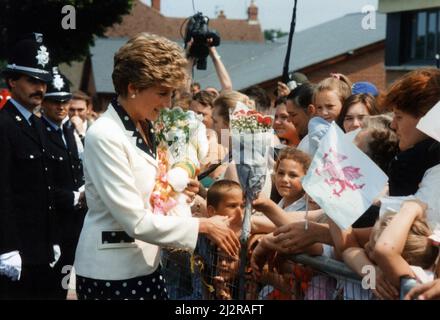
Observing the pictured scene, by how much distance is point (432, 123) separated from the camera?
10.5 ft

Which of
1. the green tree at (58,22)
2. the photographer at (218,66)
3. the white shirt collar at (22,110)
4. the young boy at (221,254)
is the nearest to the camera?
the young boy at (221,254)

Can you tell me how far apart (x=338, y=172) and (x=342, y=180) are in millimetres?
38

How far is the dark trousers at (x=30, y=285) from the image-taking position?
16.8 feet

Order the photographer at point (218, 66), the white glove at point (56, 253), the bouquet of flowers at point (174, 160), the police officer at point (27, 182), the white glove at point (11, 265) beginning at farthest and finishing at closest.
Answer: the photographer at point (218, 66), the white glove at point (56, 253), the police officer at point (27, 182), the white glove at point (11, 265), the bouquet of flowers at point (174, 160)

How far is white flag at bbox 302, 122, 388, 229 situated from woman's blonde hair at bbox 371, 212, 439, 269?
5.3 inches

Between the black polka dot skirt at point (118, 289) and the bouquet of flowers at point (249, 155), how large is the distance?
1.33 ft

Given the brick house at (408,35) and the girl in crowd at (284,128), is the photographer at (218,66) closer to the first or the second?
the girl in crowd at (284,128)

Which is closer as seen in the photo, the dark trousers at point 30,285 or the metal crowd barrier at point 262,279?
the metal crowd barrier at point 262,279

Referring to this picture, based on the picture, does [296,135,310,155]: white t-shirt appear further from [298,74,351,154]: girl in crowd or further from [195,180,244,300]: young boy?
[195,180,244,300]: young boy

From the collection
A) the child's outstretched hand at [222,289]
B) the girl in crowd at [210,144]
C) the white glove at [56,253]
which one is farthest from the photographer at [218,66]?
the child's outstretched hand at [222,289]

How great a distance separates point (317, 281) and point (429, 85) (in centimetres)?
92

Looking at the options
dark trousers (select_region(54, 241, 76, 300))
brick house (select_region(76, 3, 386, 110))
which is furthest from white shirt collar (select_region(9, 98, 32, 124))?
brick house (select_region(76, 3, 386, 110))
